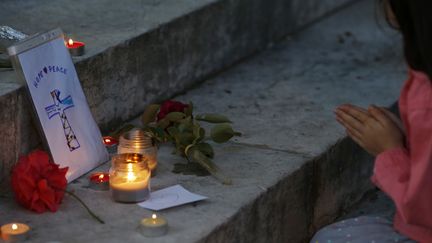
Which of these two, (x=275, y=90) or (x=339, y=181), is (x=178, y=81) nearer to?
(x=275, y=90)

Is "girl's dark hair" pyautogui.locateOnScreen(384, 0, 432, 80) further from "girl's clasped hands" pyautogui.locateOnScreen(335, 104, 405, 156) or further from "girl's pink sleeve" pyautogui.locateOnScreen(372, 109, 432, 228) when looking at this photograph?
"girl's clasped hands" pyautogui.locateOnScreen(335, 104, 405, 156)

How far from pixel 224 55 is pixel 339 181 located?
3.06 feet

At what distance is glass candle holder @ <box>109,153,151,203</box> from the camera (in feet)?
10.4

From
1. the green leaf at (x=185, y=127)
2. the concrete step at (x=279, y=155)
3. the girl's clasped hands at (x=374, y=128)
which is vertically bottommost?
the concrete step at (x=279, y=155)

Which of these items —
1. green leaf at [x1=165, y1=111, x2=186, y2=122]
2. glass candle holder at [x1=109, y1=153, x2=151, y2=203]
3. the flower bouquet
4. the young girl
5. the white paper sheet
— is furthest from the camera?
green leaf at [x1=165, y1=111, x2=186, y2=122]

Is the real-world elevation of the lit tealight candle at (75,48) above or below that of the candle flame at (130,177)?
above

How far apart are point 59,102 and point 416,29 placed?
1.36 metres

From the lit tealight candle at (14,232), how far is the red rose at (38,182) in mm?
141

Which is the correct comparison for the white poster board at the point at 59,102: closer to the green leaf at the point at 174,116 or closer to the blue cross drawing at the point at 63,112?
the blue cross drawing at the point at 63,112

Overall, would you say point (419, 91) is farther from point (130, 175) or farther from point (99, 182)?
point (99, 182)

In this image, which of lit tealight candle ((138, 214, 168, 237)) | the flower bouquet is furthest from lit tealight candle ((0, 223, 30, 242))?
the flower bouquet

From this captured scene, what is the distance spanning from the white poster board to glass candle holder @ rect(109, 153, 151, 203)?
0.20 metres

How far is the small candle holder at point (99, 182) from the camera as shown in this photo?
3.28 metres

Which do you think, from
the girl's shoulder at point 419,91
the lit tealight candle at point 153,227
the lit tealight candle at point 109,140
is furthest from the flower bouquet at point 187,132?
the girl's shoulder at point 419,91
